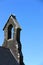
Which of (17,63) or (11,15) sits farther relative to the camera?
(11,15)

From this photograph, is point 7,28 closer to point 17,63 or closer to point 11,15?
point 11,15

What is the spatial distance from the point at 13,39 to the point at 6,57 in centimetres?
312

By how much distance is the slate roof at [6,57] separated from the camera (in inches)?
1978

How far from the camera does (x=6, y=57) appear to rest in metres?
51.4

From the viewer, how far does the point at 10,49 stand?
2093 inches

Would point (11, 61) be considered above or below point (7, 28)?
below

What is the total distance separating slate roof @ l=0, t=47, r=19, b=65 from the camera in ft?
165

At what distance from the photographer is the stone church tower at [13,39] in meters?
52.7

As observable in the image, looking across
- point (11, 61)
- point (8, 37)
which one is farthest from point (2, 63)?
point (8, 37)

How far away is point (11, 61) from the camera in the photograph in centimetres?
5134

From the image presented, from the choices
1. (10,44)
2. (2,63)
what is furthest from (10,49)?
(2,63)

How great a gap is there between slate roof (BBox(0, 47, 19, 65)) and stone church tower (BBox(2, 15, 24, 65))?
519 millimetres

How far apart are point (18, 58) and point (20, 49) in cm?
163

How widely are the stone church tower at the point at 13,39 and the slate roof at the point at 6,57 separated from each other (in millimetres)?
519
